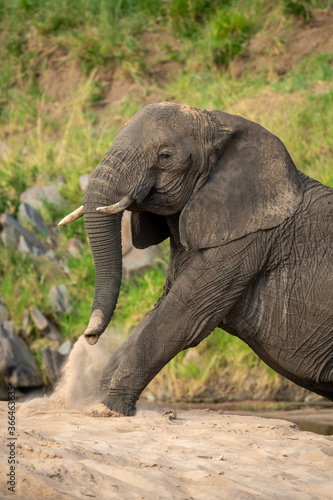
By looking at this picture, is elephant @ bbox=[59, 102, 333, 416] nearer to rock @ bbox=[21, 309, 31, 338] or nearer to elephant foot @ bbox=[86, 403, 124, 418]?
elephant foot @ bbox=[86, 403, 124, 418]

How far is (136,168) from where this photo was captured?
18.0ft

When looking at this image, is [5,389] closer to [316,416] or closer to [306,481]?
[316,416]

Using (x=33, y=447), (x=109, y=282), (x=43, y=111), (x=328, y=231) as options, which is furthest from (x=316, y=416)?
(x=43, y=111)

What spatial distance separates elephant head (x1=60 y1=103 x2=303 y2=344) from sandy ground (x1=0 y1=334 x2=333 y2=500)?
801 mm

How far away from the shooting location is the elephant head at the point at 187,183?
5484mm

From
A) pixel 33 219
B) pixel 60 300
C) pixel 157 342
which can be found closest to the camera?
pixel 157 342

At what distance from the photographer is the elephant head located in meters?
5.48

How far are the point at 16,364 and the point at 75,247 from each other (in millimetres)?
2132

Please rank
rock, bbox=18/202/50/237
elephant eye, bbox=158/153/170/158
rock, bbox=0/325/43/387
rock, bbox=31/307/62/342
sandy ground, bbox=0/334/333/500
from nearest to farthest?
sandy ground, bbox=0/334/333/500 < elephant eye, bbox=158/153/170/158 < rock, bbox=0/325/43/387 < rock, bbox=31/307/62/342 < rock, bbox=18/202/50/237

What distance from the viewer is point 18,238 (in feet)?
39.3

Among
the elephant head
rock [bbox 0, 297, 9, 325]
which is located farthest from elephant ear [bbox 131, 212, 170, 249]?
rock [bbox 0, 297, 9, 325]

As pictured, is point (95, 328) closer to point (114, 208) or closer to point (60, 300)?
point (114, 208)

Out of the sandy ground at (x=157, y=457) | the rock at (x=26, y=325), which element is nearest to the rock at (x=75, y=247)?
the rock at (x=26, y=325)

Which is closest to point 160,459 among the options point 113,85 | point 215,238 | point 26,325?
point 215,238
